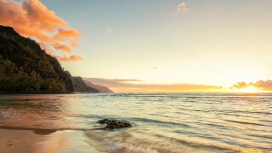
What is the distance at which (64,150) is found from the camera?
851cm

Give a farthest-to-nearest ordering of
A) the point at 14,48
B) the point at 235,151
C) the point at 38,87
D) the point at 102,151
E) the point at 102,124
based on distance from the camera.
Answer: the point at 14,48 → the point at 38,87 → the point at 102,124 → the point at 235,151 → the point at 102,151

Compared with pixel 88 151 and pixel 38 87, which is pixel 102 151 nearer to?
pixel 88 151

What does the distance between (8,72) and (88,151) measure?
16639 centimetres

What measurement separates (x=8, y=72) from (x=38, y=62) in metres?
49.0

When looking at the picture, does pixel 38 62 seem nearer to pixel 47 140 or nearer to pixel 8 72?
pixel 8 72

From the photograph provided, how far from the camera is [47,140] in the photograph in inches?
408

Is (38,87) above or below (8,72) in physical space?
below

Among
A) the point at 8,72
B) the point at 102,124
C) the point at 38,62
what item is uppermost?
the point at 38,62

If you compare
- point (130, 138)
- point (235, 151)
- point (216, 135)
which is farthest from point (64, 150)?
point (216, 135)

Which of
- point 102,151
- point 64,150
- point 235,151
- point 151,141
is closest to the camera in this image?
→ point 64,150

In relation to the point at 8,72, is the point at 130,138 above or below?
below

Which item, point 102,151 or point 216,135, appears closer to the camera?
point 102,151

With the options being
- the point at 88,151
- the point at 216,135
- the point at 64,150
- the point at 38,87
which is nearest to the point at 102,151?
the point at 88,151

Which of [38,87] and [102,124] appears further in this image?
[38,87]
